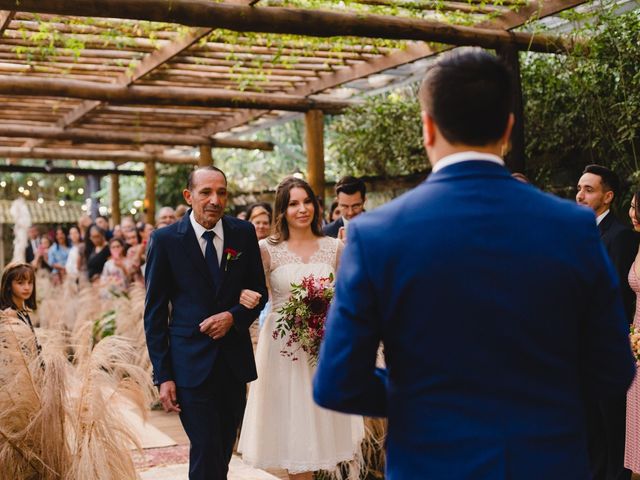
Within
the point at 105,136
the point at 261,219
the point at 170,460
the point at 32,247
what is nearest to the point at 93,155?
the point at 32,247

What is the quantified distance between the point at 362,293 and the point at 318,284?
275 cm

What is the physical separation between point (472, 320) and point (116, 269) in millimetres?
8860

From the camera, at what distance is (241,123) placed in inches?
493

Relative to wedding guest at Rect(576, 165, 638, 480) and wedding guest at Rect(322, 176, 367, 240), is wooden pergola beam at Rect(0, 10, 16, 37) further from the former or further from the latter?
wedding guest at Rect(576, 165, 638, 480)

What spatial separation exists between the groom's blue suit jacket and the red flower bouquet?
258 cm

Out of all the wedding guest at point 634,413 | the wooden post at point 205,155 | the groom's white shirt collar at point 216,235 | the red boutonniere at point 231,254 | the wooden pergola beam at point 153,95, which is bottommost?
the wedding guest at point 634,413

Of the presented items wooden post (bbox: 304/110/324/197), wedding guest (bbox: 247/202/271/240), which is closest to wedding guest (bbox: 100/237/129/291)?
wooden post (bbox: 304/110/324/197)

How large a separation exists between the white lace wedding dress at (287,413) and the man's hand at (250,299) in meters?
0.52

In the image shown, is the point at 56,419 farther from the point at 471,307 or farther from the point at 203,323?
the point at 471,307

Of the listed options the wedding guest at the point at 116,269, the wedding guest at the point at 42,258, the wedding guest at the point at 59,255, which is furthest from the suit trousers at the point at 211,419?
the wedding guest at the point at 59,255

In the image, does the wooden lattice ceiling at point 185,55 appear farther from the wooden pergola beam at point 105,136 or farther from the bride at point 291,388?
the bride at point 291,388

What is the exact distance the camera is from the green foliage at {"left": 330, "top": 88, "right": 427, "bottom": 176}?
1042 cm

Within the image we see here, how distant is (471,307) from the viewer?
1750 millimetres

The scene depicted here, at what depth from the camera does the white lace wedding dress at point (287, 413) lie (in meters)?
4.45
